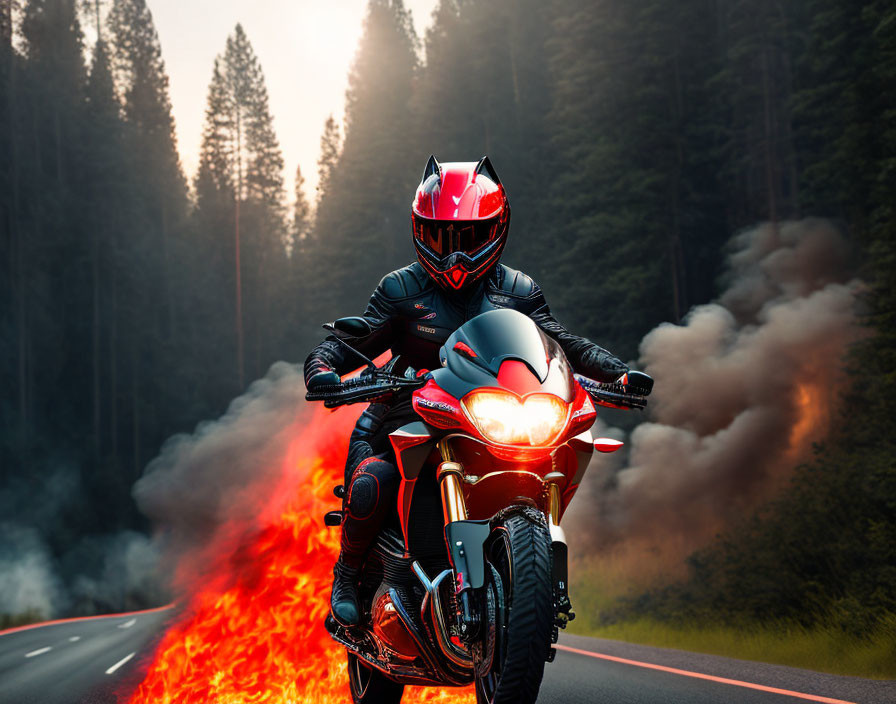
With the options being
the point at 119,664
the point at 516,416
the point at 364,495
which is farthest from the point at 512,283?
the point at 119,664

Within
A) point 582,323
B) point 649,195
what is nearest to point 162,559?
point 582,323

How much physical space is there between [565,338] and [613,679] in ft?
21.3

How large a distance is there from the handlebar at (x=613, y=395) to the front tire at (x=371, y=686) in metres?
2.13

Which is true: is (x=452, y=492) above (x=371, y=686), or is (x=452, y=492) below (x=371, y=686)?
above

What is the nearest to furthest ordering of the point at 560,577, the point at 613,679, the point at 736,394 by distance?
1. the point at 560,577
2. the point at 613,679
3. the point at 736,394

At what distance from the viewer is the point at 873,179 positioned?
81.1ft

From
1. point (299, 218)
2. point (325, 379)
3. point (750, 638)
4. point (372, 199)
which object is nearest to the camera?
point (325, 379)

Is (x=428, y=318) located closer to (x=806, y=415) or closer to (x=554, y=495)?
(x=554, y=495)

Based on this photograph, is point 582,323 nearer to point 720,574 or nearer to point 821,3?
point 821,3

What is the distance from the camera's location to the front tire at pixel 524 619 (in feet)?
12.3

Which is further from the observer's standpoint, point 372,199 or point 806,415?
point 372,199

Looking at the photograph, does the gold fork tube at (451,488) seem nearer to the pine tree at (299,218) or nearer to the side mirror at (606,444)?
the side mirror at (606,444)

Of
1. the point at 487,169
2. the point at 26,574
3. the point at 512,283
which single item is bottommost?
the point at 26,574

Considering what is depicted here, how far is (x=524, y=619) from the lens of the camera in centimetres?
374
